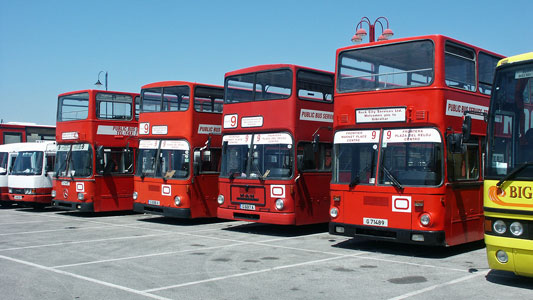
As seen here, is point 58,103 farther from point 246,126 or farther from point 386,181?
point 386,181

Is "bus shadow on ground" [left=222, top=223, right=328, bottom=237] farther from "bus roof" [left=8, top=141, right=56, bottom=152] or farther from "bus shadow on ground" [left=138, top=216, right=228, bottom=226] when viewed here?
"bus roof" [left=8, top=141, right=56, bottom=152]

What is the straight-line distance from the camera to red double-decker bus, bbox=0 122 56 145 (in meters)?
27.1

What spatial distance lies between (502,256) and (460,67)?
4448 millimetres

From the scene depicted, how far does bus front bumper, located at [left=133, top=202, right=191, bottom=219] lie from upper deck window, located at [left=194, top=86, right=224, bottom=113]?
2796mm

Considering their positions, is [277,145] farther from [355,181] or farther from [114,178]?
[114,178]

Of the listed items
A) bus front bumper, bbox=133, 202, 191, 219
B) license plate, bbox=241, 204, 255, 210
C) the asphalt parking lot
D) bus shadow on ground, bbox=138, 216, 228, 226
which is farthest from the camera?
bus shadow on ground, bbox=138, 216, 228, 226

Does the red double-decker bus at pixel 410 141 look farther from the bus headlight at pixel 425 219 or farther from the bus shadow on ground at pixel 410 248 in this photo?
the bus shadow on ground at pixel 410 248

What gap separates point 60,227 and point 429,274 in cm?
1071

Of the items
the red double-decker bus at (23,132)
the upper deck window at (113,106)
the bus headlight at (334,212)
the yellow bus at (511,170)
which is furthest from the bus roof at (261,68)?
the red double-decker bus at (23,132)

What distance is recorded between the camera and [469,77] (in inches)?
450

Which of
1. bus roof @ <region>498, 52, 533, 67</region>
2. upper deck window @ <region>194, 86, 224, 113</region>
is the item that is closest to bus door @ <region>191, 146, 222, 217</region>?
upper deck window @ <region>194, 86, 224, 113</region>

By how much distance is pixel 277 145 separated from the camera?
13.8 m

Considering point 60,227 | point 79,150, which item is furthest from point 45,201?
point 60,227

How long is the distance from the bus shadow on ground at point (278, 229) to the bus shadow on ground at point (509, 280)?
602 centimetres
